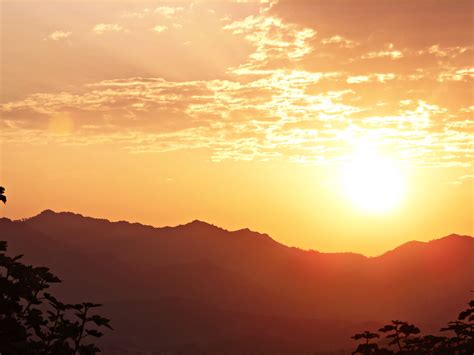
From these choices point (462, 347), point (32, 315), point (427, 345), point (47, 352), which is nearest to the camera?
A: point (32, 315)

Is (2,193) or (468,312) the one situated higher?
(2,193)

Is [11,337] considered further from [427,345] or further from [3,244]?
[427,345]

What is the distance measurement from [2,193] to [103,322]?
16.5ft

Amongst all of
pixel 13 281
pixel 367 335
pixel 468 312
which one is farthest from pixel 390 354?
pixel 13 281

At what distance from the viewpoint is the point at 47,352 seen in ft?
69.8

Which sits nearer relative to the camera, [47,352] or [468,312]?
[47,352]

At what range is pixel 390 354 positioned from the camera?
3503 centimetres

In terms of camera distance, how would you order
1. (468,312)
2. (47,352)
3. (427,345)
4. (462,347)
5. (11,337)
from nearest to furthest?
(11,337) → (47,352) → (462,347) → (468,312) → (427,345)

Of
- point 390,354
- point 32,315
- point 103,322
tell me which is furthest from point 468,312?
point 32,315

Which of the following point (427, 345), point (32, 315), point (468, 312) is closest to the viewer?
point (32, 315)

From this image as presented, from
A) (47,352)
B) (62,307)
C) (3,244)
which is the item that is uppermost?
(3,244)

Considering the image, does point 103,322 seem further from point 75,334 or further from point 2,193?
point 2,193

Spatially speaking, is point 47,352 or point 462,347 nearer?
point 47,352

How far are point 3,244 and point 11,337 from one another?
303 cm
